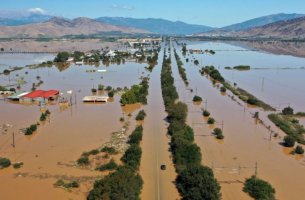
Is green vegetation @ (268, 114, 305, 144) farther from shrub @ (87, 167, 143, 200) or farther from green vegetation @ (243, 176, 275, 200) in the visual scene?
shrub @ (87, 167, 143, 200)

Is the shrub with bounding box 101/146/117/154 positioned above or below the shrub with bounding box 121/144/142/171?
below

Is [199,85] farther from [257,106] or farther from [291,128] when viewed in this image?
[291,128]

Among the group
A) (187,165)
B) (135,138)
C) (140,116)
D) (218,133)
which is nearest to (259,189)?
(187,165)

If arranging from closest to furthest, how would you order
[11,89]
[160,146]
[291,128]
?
[160,146] → [291,128] → [11,89]

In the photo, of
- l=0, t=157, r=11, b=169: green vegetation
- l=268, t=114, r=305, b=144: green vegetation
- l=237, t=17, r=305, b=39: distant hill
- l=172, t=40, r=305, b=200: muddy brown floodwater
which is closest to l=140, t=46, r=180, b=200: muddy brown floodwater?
l=172, t=40, r=305, b=200: muddy brown floodwater

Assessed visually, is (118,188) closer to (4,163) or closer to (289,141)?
(4,163)

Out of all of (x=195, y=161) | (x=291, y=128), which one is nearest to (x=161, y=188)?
(x=195, y=161)
